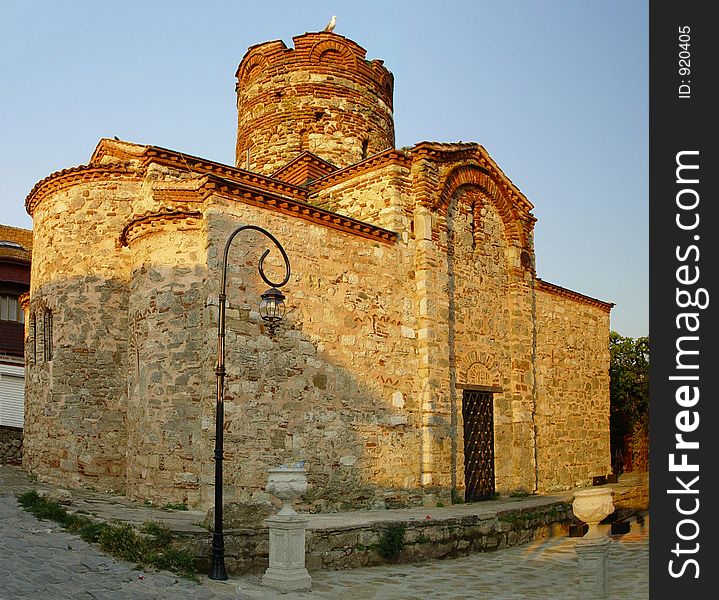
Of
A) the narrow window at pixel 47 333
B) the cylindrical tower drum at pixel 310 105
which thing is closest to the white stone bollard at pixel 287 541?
the narrow window at pixel 47 333

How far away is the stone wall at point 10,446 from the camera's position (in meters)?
19.1

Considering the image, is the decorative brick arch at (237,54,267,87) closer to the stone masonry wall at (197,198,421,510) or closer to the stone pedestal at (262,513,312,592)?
the stone masonry wall at (197,198,421,510)

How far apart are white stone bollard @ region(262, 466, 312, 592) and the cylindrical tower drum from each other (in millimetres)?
11959

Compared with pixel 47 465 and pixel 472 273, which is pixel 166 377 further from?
pixel 472 273

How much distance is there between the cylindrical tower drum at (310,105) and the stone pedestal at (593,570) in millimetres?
13213

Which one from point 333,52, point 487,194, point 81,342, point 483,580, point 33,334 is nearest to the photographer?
point 483,580

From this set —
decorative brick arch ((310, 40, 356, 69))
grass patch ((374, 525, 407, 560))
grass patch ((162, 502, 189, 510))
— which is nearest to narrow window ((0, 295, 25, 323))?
decorative brick arch ((310, 40, 356, 69))

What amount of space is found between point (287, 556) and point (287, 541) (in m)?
0.16

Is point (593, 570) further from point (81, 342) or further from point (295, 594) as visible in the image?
point (81, 342)

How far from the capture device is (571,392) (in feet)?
65.3

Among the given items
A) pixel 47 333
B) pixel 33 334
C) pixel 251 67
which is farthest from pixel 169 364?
pixel 251 67

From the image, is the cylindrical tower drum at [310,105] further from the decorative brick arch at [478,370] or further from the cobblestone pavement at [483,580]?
the cobblestone pavement at [483,580]

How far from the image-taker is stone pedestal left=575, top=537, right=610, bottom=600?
8.16 meters
